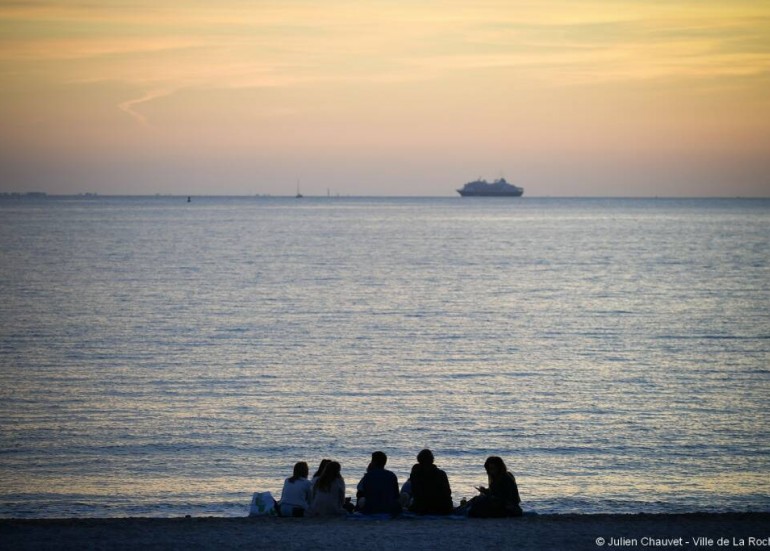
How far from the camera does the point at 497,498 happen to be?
1198 cm

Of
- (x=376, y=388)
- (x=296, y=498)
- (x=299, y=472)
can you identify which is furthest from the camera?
(x=376, y=388)

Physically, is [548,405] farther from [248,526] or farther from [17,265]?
[17,265]

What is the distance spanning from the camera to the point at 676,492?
16250 mm

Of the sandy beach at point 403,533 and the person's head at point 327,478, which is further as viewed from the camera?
the person's head at point 327,478

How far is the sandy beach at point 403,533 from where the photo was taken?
10.4 meters

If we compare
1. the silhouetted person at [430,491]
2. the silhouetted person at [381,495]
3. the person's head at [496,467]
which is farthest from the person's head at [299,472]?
the person's head at [496,467]

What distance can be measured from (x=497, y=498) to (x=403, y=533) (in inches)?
60.8

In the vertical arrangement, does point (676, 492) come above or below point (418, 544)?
below

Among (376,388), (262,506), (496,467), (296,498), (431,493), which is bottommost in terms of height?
(376,388)

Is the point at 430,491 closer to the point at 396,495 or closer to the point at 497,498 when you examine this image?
the point at 396,495

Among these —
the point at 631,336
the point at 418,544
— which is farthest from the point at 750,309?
the point at 418,544

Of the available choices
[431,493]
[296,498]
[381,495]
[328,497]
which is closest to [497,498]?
[431,493]

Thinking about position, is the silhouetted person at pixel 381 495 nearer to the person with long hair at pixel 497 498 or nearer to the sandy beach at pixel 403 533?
the sandy beach at pixel 403 533

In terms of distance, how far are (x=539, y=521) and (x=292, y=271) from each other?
178 ft
